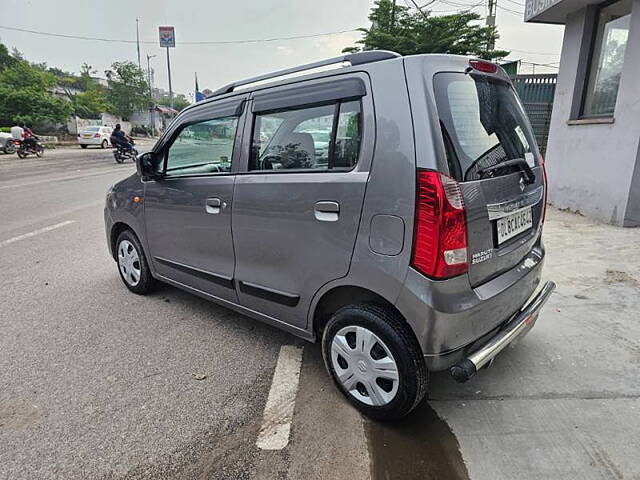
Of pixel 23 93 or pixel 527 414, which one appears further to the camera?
pixel 23 93

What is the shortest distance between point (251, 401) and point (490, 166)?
6.08 feet

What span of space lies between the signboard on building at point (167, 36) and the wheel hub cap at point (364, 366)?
52910 mm

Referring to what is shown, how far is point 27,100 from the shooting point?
2864 centimetres

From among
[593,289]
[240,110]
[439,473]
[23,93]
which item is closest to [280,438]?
[439,473]

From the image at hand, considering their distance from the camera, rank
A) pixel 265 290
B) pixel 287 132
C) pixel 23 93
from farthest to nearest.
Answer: pixel 23 93, pixel 265 290, pixel 287 132

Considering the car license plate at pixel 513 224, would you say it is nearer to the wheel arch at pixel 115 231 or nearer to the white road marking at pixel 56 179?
the wheel arch at pixel 115 231

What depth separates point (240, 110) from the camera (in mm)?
2822

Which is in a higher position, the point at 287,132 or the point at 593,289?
the point at 287,132

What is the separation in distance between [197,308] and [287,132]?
75.9 inches

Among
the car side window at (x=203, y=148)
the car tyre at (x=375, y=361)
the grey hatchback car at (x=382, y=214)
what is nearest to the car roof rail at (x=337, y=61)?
the grey hatchback car at (x=382, y=214)

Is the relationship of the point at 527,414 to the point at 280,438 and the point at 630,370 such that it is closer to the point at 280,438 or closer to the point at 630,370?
the point at 630,370

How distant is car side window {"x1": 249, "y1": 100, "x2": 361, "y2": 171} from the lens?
7.32 ft

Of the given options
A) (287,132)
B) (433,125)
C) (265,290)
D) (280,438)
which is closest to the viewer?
(433,125)

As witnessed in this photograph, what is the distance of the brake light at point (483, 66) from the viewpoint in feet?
7.58
